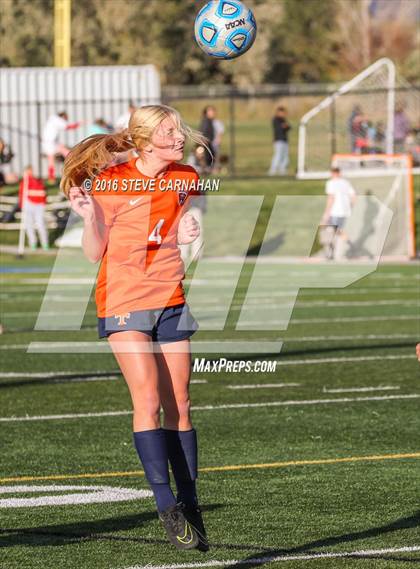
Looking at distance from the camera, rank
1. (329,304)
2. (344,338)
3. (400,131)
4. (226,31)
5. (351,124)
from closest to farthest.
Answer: (226,31)
(344,338)
(329,304)
(400,131)
(351,124)

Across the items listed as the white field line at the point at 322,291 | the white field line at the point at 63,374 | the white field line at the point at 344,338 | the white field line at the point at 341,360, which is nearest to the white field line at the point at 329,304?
the white field line at the point at 322,291

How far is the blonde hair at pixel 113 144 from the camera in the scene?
18.9ft

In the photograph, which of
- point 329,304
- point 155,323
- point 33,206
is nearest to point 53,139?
point 33,206

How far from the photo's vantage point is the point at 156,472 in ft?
18.5

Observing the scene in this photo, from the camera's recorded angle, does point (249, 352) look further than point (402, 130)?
No

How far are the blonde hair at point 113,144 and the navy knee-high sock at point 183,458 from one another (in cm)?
115

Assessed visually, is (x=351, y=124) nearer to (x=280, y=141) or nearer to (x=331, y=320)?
(x=280, y=141)

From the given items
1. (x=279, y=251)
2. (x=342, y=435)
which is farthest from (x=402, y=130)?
(x=342, y=435)

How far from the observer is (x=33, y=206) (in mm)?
26969

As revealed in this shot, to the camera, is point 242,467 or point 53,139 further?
point 53,139

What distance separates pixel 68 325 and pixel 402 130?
61.3 feet

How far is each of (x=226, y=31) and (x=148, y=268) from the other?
2.72 metres

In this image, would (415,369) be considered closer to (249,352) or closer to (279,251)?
(249,352)

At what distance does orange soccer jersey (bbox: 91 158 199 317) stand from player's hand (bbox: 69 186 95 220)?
0.27 feet
